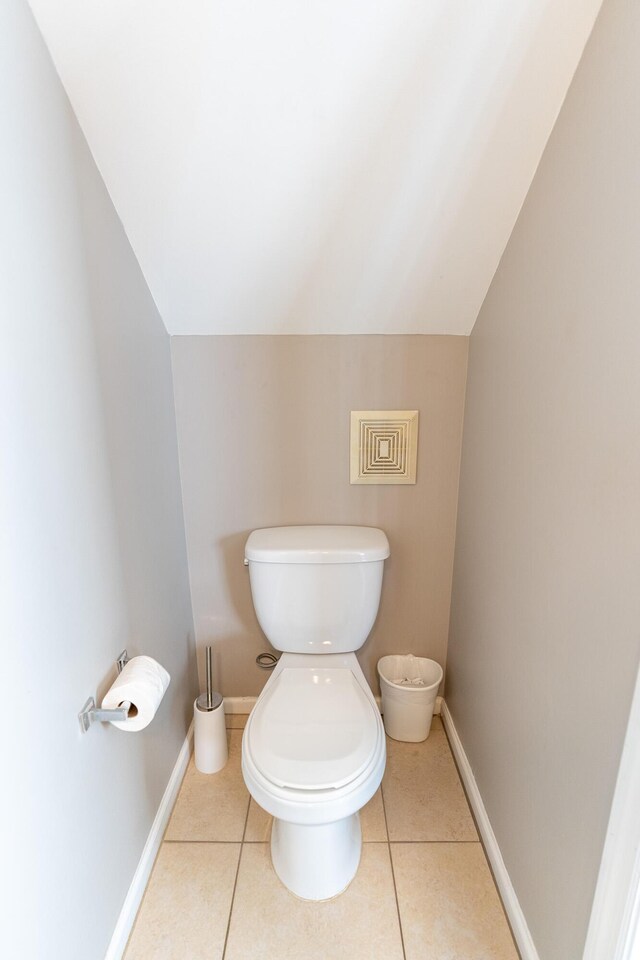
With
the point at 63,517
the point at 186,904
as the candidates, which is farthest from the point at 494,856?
the point at 63,517

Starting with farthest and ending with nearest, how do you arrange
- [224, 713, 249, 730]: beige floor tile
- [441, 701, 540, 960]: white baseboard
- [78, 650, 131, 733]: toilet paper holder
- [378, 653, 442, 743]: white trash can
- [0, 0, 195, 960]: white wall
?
[224, 713, 249, 730]: beige floor tile, [378, 653, 442, 743]: white trash can, [441, 701, 540, 960]: white baseboard, [78, 650, 131, 733]: toilet paper holder, [0, 0, 195, 960]: white wall

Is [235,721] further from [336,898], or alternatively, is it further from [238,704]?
[336,898]

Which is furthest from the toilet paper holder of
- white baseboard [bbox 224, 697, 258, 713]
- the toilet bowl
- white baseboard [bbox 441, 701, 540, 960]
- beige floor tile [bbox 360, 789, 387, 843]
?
white baseboard [bbox 441, 701, 540, 960]

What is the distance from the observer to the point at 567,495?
860 millimetres

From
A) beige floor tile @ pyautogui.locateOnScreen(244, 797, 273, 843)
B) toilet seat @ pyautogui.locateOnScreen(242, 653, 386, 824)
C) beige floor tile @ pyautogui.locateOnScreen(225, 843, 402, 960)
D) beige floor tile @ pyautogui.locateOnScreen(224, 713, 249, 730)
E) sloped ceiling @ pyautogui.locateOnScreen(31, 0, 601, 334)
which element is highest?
sloped ceiling @ pyautogui.locateOnScreen(31, 0, 601, 334)

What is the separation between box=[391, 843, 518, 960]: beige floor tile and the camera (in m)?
1.04

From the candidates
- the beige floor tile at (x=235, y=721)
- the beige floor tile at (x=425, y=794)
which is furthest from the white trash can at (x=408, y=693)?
the beige floor tile at (x=235, y=721)

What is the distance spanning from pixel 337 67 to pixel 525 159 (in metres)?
0.44

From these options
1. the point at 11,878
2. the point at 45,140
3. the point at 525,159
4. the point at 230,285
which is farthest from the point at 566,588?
the point at 45,140

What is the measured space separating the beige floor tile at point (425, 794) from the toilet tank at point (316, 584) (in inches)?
17.9

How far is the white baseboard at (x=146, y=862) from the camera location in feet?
3.32

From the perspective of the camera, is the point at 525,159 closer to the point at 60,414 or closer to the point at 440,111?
the point at 440,111

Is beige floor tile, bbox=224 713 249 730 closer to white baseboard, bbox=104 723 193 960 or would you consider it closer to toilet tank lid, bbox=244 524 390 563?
white baseboard, bbox=104 723 193 960

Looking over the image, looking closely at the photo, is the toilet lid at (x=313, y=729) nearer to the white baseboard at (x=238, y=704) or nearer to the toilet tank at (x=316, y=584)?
the toilet tank at (x=316, y=584)
